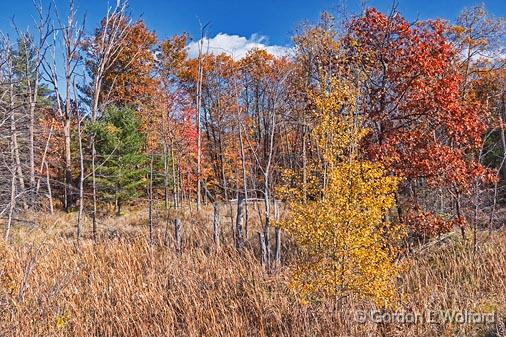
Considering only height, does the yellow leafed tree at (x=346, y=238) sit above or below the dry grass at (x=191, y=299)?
above

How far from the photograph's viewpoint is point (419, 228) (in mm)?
8719

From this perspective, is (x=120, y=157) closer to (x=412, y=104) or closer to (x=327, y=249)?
(x=412, y=104)

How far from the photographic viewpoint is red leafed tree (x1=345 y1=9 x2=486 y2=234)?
862cm

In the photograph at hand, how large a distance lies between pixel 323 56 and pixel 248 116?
15.1 m

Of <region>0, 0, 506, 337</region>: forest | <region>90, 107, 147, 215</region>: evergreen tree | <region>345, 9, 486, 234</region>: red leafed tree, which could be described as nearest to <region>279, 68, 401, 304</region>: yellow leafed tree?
<region>0, 0, 506, 337</region>: forest

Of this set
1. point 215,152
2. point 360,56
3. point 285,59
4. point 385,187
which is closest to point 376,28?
point 360,56

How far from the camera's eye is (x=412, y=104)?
885cm

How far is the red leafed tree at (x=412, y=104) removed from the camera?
28.3 ft

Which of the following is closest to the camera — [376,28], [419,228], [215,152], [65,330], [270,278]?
[65,330]

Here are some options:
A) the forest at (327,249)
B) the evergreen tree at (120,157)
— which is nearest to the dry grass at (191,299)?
the forest at (327,249)

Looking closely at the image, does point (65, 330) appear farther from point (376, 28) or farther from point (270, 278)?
point (376, 28)

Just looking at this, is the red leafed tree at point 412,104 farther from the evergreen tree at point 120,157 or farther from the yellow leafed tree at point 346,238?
the evergreen tree at point 120,157

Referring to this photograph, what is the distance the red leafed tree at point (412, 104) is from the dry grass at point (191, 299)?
282cm

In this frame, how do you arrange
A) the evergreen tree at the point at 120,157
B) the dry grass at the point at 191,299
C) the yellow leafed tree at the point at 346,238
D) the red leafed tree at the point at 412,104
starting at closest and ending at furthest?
the dry grass at the point at 191,299
the yellow leafed tree at the point at 346,238
the red leafed tree at the point at 412,104
the evergreen tree at the point at 120,157
